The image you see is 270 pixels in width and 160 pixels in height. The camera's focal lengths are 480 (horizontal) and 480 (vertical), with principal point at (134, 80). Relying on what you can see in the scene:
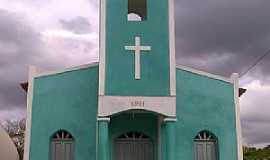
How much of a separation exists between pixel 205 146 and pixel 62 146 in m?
4.88

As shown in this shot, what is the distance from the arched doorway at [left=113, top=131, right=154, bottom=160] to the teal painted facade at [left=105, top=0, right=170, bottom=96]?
235 centimetres

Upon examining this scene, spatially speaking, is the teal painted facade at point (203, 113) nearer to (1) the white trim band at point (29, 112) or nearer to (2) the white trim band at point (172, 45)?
(2) the white trim band at point (172, 45)

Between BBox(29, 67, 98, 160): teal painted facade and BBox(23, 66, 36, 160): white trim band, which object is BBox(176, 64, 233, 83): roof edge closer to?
BBox(29, 67, 98, 160): teal painted facade

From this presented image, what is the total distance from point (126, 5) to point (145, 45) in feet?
4.95

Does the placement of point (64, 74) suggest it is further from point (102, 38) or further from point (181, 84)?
point (181, 84)

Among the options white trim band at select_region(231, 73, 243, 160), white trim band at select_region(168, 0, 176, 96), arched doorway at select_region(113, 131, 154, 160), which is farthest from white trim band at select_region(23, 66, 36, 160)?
white trim band at select_region(231, 73, 243, 160)

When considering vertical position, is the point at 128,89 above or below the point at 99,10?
below

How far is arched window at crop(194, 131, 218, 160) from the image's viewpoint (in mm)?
16438

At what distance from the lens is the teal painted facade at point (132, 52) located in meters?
14.8

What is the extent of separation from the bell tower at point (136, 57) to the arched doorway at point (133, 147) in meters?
2.21

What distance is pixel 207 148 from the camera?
650 inches

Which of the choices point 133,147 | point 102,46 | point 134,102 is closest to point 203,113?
point 133,147

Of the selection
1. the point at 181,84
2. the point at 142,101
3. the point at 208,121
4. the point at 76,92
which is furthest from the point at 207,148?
the point at 76,92

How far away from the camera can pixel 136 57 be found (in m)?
15.0
